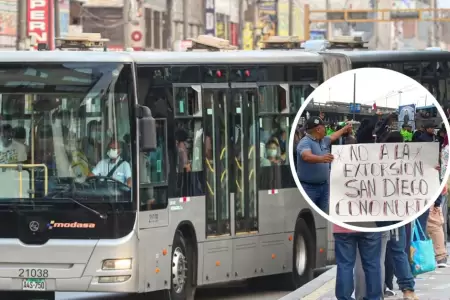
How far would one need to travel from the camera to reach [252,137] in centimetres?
1714

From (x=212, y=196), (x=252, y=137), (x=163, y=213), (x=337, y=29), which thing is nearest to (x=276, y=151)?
(x=252, y=137)

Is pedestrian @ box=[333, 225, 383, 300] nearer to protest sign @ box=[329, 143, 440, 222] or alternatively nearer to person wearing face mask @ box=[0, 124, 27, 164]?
protest sign @ box=[329, 143, 440, 222]

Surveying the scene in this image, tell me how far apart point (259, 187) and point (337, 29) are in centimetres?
9766

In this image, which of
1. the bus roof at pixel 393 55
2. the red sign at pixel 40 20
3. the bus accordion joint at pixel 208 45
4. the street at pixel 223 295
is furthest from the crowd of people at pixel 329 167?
the red sign at pixel 40 20

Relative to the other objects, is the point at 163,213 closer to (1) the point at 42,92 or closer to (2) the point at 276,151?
(1) the point at 42,92

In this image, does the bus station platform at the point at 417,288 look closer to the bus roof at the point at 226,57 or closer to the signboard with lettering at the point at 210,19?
the bus roof at the point at 226,57

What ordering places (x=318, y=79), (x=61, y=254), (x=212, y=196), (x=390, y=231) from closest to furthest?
Answer: 1. (x=390, y=231)
2. (x=61, y=254)
3. (x=212, y=196)
4. (x=318, y=79)

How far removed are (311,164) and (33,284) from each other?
348 cm

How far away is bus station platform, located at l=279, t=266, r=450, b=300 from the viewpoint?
546 inches

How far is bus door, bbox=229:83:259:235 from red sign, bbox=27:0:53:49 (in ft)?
94.2

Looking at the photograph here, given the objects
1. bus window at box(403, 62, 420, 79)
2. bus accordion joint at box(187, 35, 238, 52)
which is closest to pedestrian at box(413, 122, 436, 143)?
bus accordion joint at box(187, 35, 238, 52)

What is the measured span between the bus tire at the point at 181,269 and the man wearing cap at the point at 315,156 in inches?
133

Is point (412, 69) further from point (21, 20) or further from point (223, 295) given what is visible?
point (21, 20)

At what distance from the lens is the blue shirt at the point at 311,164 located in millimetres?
11984
